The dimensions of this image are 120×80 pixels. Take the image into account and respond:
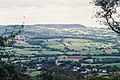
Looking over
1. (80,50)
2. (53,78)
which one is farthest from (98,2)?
(80,50)

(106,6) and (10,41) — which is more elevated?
(106,6)

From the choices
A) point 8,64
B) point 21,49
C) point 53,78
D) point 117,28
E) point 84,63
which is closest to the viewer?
point 8,64

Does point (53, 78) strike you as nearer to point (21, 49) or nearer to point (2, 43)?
point (2, 43)

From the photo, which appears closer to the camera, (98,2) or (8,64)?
(8,64)

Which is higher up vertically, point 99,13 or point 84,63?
point 99,13

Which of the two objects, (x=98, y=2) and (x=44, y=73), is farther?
(x=44, y=73)

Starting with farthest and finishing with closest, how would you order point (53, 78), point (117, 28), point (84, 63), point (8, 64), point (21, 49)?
point (21, 49) < point (84, 63) < point (53, 78) < point (117, 28) < point (8, 64)

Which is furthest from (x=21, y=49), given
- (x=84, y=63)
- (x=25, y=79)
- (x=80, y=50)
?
(x=25, y=79)

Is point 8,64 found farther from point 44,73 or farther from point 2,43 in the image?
point 44,73

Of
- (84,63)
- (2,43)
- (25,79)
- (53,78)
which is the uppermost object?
(2,43)
